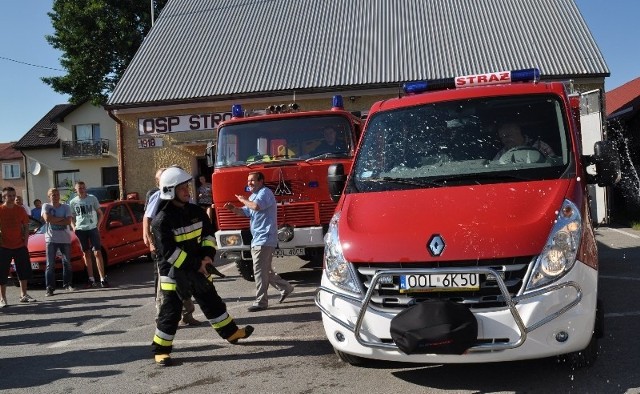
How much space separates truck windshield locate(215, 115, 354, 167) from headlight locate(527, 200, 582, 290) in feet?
15.7

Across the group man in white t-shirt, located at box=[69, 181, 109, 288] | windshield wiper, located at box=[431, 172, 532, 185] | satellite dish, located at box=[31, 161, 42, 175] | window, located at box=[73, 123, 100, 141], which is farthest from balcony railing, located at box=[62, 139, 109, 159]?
windshield wiper, located at box=[431, 172, 532, 185]

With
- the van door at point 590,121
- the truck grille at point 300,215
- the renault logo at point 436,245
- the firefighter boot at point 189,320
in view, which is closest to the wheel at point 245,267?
the truck grille at point 300,215

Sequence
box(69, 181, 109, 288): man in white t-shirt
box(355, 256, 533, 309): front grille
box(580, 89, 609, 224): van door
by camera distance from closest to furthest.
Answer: box(355, 256, 533, 309): front grille, box(580, 89, 609, 224): van door, box(69, 181, 109, 288): man in white t-shirt

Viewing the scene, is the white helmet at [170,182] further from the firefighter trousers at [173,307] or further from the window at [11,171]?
the window at [11,171]

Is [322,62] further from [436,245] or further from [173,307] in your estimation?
[436,245]

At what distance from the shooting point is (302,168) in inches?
335

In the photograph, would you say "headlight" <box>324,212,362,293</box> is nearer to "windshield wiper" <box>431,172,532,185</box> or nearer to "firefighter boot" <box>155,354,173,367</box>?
"windshield wiper" <box>431,172,532,185</box>

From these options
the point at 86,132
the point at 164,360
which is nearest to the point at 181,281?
the point at 164,360

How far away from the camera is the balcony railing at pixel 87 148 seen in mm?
42562

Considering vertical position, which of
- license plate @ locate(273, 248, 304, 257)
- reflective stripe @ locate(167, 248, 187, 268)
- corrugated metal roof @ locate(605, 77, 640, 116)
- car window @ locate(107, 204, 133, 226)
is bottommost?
license plate @ locate(273, 248, 304, 257)

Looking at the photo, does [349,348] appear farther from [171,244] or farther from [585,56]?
[585,56]

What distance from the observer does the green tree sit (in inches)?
1339

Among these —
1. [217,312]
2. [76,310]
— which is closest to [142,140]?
[76,310]

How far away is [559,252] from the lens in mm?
3980
